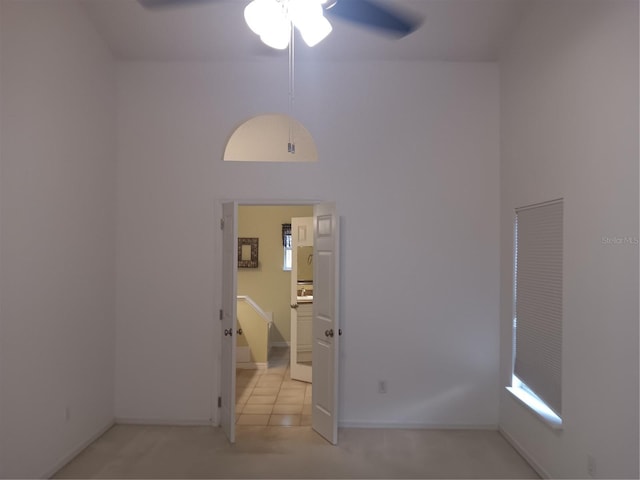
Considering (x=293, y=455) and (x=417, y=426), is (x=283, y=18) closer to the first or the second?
(x=293, y=455)

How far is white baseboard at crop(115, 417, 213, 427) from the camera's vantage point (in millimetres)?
4398

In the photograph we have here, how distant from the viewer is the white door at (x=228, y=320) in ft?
13.3

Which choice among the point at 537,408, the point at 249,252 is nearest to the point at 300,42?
the point at 537,408

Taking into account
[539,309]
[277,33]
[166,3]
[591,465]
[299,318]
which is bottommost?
[591,465]

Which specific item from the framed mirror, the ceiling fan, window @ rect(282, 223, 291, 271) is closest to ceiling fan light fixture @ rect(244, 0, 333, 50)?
the ceiling fan

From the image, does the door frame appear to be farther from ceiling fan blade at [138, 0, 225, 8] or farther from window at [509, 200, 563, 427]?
ceiling fan blade at [138, 0, 225, 8]

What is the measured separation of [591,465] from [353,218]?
2695 millimetres

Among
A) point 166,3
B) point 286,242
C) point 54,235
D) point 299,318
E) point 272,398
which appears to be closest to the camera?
point 166,3

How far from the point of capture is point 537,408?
11.4 ft

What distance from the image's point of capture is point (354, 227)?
442cm

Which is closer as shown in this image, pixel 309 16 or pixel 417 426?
pixel 309 16

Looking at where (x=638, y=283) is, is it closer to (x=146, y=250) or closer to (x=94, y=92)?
(x=146, y=250)

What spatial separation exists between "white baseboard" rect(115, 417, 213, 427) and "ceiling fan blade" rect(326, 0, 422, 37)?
3.81 meters

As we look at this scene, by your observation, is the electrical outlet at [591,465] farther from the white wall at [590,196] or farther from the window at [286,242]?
the window at [286,242]
